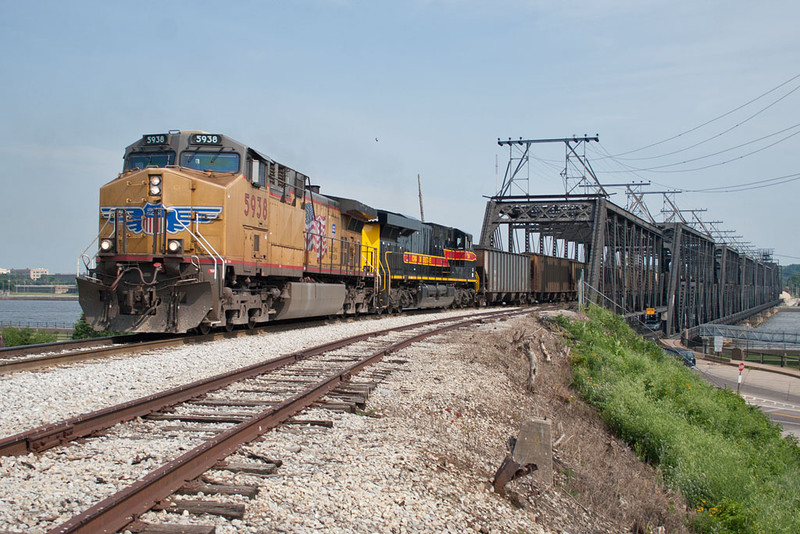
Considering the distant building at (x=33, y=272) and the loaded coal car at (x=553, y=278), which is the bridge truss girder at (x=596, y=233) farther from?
the distant building at (x=33, y=272)

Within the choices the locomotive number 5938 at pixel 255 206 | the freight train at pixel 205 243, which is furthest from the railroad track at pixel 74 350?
the locomotive number 5938 at pixel 255 206

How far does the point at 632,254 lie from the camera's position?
4556 centimetres

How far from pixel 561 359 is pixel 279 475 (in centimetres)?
1043

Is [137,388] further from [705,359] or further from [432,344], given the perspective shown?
[705,359]

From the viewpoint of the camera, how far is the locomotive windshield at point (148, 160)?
1183cm

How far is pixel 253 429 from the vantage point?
5.04 m

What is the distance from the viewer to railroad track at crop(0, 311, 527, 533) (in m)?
3.39

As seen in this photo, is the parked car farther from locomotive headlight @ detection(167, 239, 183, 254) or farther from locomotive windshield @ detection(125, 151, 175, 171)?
locomotive windshield @ detection(125, 151, 175, 171)

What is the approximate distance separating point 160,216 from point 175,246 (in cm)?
70

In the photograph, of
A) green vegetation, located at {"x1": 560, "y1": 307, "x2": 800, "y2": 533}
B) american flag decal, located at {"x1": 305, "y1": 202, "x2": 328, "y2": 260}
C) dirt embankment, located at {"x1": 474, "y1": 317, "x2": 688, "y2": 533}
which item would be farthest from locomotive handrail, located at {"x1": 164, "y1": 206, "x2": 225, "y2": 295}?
green vegetation, located at {"x1": 560, "y1": 307, "x2": 800, "y2": 533}

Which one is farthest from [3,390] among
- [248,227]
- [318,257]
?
[318,257]

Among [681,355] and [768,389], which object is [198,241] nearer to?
[681,355]

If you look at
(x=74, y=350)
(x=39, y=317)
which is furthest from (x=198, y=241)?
(x=39, y=317)

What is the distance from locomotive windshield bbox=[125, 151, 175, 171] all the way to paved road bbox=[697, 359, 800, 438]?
2482cm
